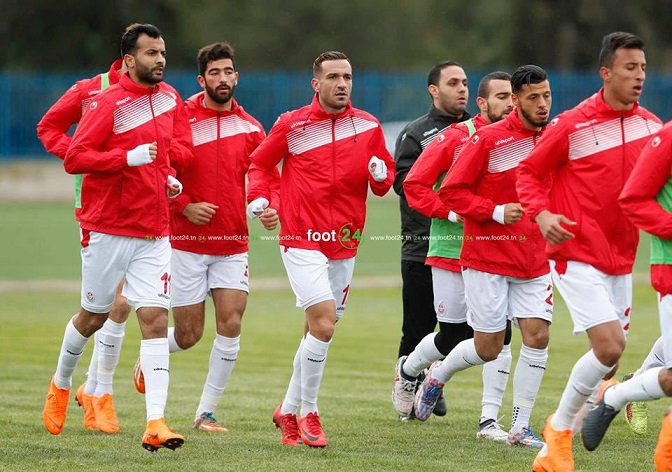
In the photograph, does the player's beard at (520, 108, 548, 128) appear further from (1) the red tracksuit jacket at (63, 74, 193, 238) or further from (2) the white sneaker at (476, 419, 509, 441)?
(1) the red tracksuit jacket at (63, 74, 193, 238)

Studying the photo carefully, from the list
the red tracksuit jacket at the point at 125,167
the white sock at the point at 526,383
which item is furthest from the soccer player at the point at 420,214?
the red tracksuit jacket at the point at 125,167

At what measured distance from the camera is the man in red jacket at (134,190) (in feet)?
26.5

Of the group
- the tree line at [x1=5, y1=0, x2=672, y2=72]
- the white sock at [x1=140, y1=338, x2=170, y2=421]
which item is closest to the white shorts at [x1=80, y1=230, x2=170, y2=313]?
the white sock at [x1=140, y1=338, x2=170, y2=421]

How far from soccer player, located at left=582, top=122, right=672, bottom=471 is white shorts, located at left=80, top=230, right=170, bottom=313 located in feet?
9.65


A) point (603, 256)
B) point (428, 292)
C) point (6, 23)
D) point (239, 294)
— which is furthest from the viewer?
point (6, 23)

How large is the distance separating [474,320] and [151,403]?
2.19 m

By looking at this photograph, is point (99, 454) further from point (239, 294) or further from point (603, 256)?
point (603, 256)

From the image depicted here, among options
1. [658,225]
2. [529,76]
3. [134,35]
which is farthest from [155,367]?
[658,225]

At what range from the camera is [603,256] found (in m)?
7.25

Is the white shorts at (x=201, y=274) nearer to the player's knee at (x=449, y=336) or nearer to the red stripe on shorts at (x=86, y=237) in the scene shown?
the red stripe on shorts at (x=86, y=237)

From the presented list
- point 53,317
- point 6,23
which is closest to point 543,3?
point 6,23

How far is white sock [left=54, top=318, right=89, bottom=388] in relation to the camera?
891 cm

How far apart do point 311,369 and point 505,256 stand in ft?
4.74

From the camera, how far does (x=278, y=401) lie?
10703 millimetres
